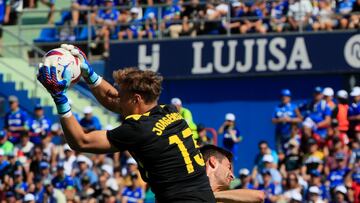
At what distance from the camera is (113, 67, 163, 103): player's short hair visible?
7328 mm

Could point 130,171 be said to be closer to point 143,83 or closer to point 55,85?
point 143,83

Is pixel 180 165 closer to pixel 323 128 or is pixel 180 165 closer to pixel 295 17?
pixel 323 128

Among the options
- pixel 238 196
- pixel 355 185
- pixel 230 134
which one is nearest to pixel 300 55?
pixel 230 134

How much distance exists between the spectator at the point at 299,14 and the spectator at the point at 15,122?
16.2ft

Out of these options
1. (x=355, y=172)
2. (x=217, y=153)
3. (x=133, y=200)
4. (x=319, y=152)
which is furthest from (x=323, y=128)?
(x=217, y=153)

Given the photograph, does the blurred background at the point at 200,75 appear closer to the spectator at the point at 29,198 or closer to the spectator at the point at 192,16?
the spectator at the point at 192,16

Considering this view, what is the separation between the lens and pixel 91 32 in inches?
874

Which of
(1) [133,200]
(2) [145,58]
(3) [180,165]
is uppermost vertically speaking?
(3) [180,165]

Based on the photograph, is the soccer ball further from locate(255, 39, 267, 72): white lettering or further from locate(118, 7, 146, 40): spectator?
locate(118, 7, 146, 40): spectator

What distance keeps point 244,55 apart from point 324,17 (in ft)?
5.23

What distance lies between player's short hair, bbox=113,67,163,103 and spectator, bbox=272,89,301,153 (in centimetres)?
1167

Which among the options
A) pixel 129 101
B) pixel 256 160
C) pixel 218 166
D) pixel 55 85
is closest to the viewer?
pixel 55 85

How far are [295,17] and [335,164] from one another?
15.5 feet

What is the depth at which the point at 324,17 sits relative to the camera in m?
20.8
